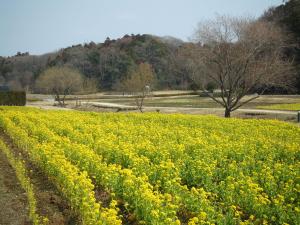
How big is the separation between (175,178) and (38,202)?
2730 mm

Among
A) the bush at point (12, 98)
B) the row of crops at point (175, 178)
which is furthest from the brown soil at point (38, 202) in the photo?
the bush at point (12, 98)

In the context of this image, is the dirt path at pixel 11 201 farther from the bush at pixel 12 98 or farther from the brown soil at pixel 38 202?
the bush at pixel 12 98

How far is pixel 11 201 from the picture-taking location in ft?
26.0

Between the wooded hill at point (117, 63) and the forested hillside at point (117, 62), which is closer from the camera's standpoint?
the wooded hill at point (117, 63)

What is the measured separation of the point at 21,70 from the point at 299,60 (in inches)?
3361

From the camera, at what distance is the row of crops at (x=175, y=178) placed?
6305 mm

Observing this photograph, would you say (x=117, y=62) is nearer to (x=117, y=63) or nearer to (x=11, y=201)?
(x=117, y=63)

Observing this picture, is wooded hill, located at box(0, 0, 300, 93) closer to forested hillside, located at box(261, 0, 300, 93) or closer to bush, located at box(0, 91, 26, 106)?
forested hillside, located at box(261, 0, 300, 93)

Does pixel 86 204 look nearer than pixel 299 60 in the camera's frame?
Yes

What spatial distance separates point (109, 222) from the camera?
5.36 metres

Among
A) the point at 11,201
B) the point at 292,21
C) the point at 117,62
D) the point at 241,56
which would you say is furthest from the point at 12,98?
the point at 117,62

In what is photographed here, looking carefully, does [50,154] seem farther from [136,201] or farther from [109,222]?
[109,222]

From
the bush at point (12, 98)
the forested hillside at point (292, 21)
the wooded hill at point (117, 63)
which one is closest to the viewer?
the bush at point (12, 98)

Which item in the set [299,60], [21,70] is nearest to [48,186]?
[299,60]
